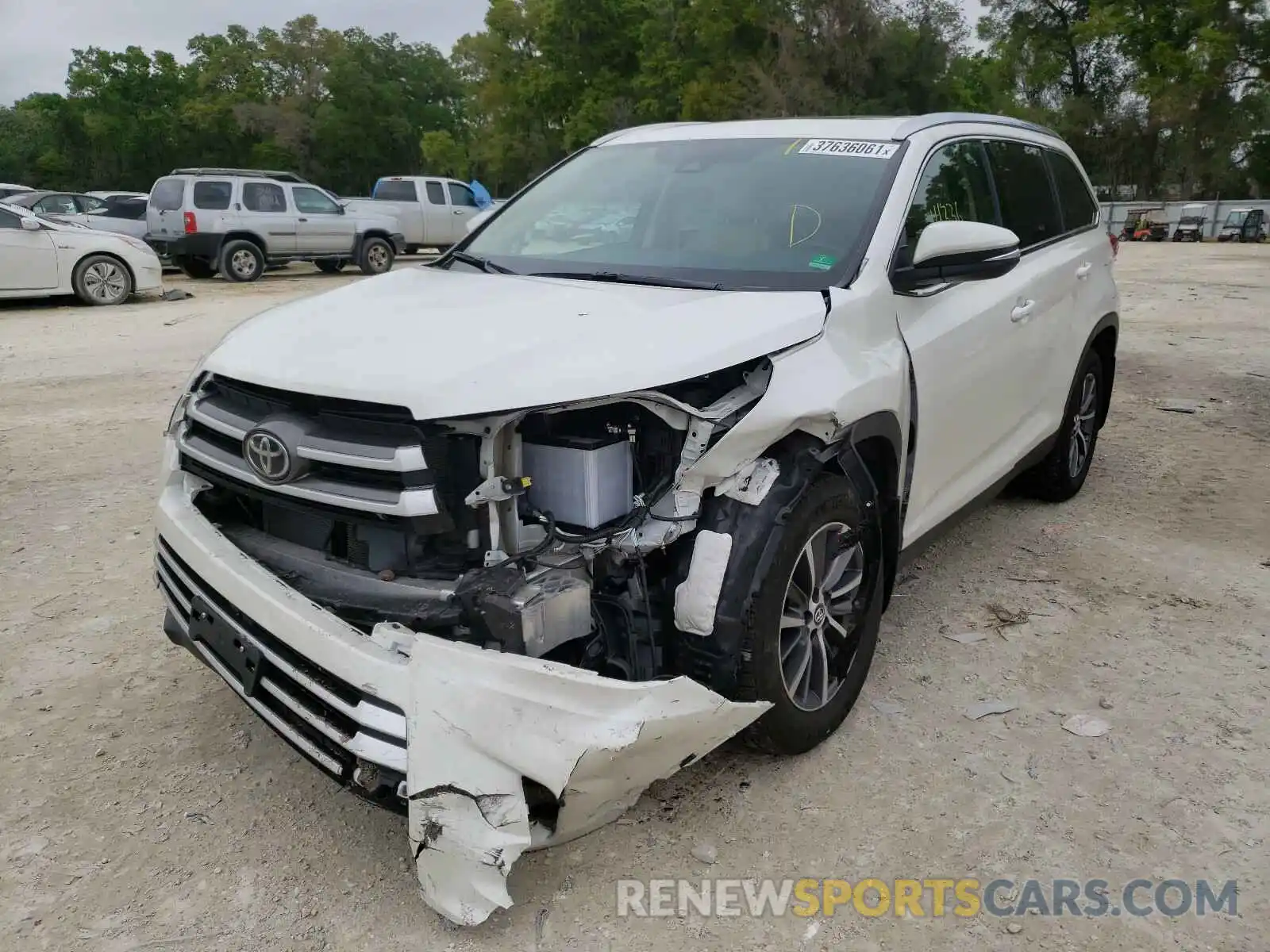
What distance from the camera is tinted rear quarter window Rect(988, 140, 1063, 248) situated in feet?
13.8

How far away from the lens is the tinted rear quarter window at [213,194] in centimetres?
1642

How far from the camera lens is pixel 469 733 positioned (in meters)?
2.10

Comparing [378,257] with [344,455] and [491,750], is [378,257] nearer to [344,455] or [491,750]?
[344,455]

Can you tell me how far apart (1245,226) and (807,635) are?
37700mm

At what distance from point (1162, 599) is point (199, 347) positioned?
9.46m

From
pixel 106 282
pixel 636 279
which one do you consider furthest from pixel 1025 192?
pixel 106 282

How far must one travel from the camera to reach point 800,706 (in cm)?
291

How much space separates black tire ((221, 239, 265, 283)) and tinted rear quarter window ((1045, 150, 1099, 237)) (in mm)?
14945

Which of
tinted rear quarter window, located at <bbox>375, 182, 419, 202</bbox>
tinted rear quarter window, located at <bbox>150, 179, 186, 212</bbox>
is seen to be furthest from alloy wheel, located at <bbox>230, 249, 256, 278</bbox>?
tinted rear quarter window, located at <bbox>375, 182, 419, 202</bbox>

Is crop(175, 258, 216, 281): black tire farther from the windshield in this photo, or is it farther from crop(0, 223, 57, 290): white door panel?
the windshield

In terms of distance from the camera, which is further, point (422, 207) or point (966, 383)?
point (422, 207)

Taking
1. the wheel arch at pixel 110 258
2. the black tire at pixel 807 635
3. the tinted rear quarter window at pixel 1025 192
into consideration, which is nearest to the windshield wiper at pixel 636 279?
the black tire at pixel 807 635

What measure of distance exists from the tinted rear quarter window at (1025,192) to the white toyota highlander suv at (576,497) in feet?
2.62

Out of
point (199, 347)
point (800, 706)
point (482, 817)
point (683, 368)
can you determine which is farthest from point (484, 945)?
point (199, 347)
